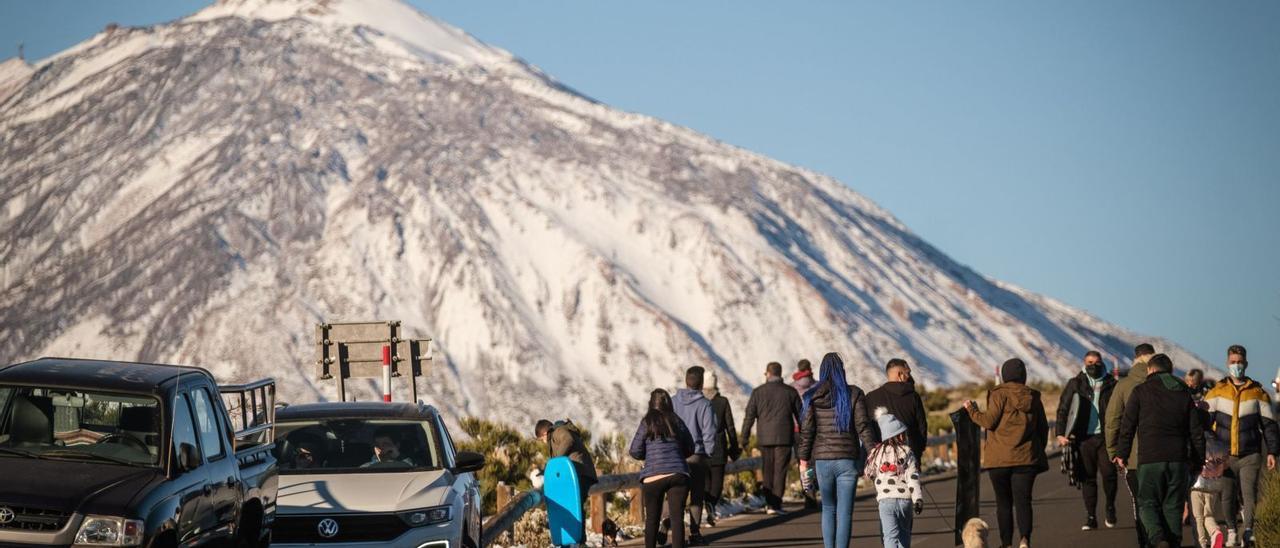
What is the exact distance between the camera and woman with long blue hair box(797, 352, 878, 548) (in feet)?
43.2

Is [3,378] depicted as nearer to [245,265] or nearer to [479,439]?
[479,439]

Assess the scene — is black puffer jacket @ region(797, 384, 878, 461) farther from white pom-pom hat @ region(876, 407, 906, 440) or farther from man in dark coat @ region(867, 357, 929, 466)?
man in dark coat @ region(867, 357, 929, 466)

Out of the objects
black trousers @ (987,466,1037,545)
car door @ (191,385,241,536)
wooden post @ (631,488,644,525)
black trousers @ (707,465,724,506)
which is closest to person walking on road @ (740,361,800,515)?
black trousers @ (707,465,724,506)

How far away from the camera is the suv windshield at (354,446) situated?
1228 cm

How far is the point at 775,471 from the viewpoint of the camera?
20234 millimetres

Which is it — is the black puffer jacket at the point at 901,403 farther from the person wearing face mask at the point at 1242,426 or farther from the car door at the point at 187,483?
the car door at the point at 187,483

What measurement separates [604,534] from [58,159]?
5809 inches

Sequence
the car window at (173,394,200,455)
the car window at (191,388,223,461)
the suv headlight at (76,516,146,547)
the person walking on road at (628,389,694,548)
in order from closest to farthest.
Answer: the suv headlight at (76,516,146,547)
the car window at (173,394,200,455)
the car window at (191,388,223,461)
the person walking on road at (628,389,694,548)

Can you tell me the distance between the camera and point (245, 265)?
416 ft

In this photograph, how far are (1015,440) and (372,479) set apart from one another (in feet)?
19.3

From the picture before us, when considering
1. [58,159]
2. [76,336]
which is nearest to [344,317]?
[76,336]

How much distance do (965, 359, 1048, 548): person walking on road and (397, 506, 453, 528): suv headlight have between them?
5.13 m

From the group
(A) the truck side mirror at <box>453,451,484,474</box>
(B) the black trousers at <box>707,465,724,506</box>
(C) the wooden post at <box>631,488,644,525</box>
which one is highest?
(A) the truck side mirror at <box>453,451,484,474</box>

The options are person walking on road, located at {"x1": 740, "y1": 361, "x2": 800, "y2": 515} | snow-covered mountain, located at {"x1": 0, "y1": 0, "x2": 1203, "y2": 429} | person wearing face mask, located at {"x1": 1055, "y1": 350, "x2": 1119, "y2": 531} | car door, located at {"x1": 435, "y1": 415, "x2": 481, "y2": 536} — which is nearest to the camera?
car door, located at {"x1": 435, "y1": 415, "x2": 481, "y2": 536}
